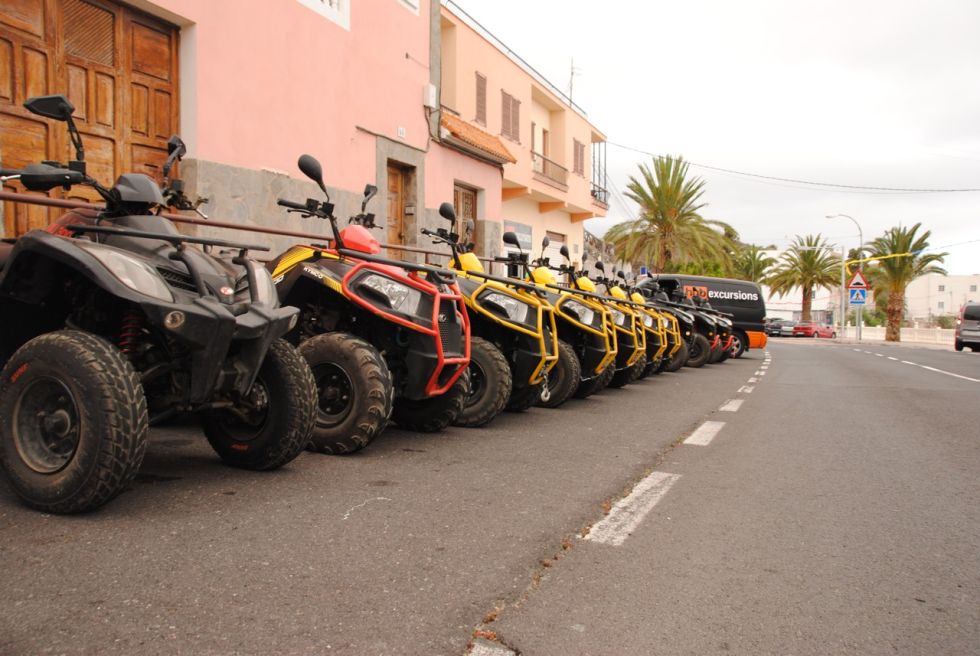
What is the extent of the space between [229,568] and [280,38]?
9358 millimetres

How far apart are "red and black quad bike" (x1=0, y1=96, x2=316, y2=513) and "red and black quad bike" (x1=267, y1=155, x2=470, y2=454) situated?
0.68m

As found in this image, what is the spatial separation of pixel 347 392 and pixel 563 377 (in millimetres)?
3153

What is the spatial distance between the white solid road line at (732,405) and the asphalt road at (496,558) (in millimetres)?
2771

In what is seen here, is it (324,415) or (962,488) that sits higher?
(324,415)

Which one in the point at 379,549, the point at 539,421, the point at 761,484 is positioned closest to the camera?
the point at 379,549

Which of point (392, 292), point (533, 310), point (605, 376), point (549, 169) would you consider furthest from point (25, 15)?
point (549, 169)

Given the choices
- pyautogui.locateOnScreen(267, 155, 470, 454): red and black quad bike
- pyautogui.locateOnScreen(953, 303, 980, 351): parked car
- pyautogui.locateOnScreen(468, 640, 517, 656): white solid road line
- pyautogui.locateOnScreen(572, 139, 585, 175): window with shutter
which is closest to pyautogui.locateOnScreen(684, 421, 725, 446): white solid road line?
pyautogui.locateOnScreen(267, 155, 470, 454): red and black quad bike

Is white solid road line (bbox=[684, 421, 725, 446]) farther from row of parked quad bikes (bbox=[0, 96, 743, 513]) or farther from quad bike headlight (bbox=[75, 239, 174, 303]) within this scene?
quad bike headlight (bbox=[75, 239, 174, 303])

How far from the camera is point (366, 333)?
497 centimetres

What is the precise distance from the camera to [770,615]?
7.81ft

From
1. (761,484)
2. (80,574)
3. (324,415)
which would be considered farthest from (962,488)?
(80,574)

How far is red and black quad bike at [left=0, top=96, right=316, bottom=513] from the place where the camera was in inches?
114

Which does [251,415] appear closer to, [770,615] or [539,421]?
[770,615]

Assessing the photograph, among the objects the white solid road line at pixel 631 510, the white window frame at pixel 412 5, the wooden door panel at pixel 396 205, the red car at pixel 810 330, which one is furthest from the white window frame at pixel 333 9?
the red car at pixel 810 330
